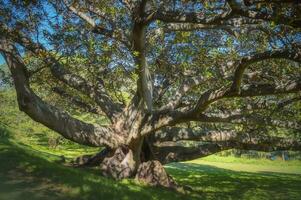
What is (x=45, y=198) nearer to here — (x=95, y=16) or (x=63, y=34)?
(x=63, y=34)

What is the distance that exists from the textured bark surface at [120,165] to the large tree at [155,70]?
0.14 ft

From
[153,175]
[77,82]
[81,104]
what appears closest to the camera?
[153,175]

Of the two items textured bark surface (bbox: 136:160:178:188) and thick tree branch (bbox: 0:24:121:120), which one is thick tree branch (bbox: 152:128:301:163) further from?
thick tree branch (bbox: 0:24:121:120)

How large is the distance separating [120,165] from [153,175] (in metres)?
1.41

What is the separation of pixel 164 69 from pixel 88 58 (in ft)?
16.4

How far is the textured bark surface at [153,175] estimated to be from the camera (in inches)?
643

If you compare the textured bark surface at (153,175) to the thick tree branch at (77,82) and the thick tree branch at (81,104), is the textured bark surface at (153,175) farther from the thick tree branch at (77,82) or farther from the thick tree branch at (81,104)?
the thick tree branch at (81,104)

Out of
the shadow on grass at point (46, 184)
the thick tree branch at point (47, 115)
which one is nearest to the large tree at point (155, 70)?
the thick tree branch at point (47, 115)

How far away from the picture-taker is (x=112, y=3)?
603 inches

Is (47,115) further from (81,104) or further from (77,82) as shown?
(81,104)

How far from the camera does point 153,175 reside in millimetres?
16641

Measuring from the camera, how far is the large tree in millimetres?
11695

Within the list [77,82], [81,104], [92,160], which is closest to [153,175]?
[92,160]

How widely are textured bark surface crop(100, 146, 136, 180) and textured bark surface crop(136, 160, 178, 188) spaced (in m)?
0.37
